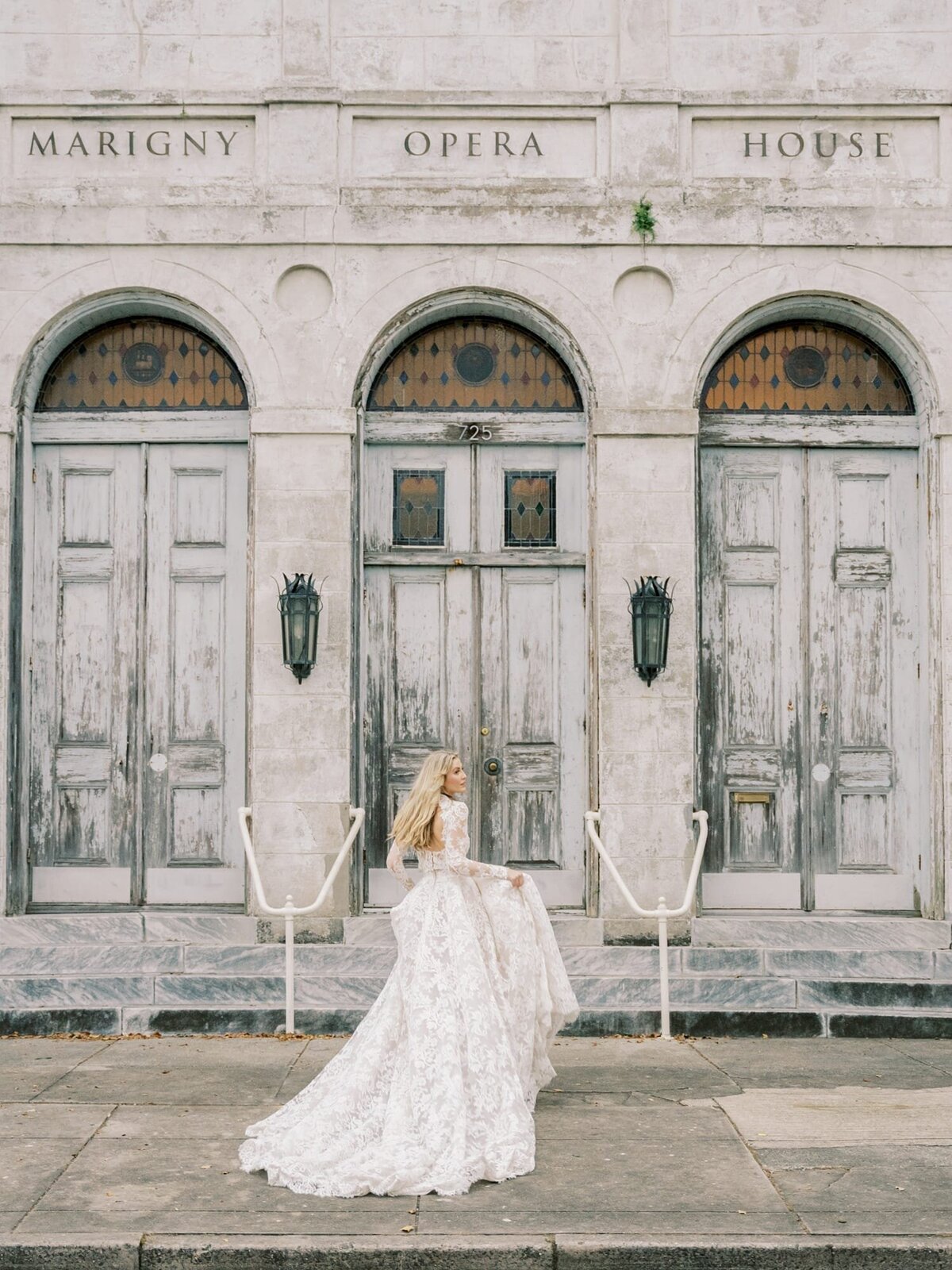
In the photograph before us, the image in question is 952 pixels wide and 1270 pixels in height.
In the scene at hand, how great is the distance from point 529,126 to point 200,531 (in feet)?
12.6

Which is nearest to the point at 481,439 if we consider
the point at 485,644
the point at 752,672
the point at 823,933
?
the point at 485,644

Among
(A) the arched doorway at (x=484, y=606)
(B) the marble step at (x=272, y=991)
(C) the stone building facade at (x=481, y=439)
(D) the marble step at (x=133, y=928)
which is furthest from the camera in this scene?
(A) the arched doorway at (x=484, y=606)

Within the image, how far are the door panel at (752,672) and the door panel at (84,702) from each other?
168 inches

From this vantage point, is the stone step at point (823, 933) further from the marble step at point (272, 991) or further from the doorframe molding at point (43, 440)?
the doorframe molding at point (43, 440)

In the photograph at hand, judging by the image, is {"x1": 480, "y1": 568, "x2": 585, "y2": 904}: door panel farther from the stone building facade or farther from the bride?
the bride

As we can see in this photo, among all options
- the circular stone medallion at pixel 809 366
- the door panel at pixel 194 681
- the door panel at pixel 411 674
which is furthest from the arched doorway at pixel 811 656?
the door panel at pixel 194 681

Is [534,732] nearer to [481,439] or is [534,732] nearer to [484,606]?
[484,606]

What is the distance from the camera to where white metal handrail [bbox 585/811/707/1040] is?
9.01 m

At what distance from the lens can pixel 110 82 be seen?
10.5 meters

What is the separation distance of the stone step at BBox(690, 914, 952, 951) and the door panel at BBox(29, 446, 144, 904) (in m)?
4.29

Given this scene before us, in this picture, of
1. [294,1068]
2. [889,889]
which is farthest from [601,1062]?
[889,889]

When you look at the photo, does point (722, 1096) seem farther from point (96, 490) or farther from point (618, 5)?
point (618, 5)

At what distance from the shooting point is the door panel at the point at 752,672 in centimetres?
1063

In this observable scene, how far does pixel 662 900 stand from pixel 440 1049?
303cm
